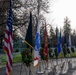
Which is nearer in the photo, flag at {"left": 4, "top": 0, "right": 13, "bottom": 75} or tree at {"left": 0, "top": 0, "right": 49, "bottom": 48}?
flag at {"left": 4, "top": 0, "right": 13, "bottom": 75}

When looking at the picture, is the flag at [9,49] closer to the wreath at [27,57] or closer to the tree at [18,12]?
the wreath at [27,57]

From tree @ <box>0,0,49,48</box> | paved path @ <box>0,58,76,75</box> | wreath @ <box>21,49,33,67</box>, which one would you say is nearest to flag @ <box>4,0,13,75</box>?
wreath @ <box>21,49,33,67</box>

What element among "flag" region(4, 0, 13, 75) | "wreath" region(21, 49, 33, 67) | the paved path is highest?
"flag" region(4, 0, 13, 75)

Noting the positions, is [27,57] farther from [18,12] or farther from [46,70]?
[18,12]

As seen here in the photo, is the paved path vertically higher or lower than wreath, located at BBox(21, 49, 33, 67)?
lower

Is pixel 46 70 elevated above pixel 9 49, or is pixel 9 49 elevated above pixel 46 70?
pixel 9 49

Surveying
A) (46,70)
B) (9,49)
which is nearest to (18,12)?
(46,70)

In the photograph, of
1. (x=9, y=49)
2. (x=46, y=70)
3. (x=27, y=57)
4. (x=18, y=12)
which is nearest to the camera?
(x=9, y=49)

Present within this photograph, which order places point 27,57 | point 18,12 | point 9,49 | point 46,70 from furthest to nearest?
point 18,12
point 46,70
point 27,57
point 9,49

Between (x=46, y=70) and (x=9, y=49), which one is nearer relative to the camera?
(x=9, y=49)

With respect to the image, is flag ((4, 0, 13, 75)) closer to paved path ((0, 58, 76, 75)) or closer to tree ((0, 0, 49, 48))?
paved path ((0, 58, 76, 75))

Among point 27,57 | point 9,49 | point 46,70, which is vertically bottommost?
point 46,70

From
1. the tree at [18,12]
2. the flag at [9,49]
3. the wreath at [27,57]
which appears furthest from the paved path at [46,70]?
the tree at [18,12]

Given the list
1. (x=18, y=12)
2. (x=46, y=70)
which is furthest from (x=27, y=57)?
(x=18, y=12)
